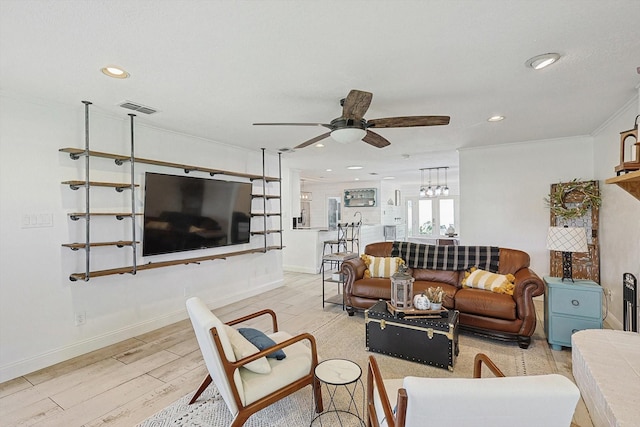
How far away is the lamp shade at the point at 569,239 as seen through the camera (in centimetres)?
305

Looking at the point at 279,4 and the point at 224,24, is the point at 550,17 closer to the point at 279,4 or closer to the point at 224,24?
the point at 279,4

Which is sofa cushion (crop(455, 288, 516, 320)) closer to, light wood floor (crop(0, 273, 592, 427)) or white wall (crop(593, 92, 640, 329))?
light wood floor (crop(0, 273, 592, 427))

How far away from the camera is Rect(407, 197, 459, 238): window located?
10.1 metres

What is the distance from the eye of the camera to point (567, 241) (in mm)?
3098

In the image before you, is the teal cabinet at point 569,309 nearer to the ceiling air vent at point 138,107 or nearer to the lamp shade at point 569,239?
the lamp shade at point 569,239

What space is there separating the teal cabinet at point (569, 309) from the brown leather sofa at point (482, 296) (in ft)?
0.47

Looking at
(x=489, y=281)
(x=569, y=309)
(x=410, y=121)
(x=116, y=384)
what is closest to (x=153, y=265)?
(x=116, y=384)

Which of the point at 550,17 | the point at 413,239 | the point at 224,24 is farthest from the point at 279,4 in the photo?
the point at 413,239

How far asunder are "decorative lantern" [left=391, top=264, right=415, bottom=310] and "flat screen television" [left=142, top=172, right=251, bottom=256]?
2546mm

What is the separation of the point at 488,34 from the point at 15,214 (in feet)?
12.7

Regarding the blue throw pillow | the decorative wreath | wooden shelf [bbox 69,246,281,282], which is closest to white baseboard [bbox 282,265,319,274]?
wooden shelf [bbox 69,246,281,282]

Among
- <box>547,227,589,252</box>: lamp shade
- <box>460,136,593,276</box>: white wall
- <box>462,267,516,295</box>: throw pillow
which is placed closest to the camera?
<box>547,227,589,252</box>: lamp shade

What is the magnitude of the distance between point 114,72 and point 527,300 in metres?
4.14

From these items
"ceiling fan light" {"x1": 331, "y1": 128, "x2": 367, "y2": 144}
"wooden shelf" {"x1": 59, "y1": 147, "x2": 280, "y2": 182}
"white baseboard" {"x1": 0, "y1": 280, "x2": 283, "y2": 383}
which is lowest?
"white baseboard" {"x1": 0, "y1": 280, "x2": 283, "y2": 383}
